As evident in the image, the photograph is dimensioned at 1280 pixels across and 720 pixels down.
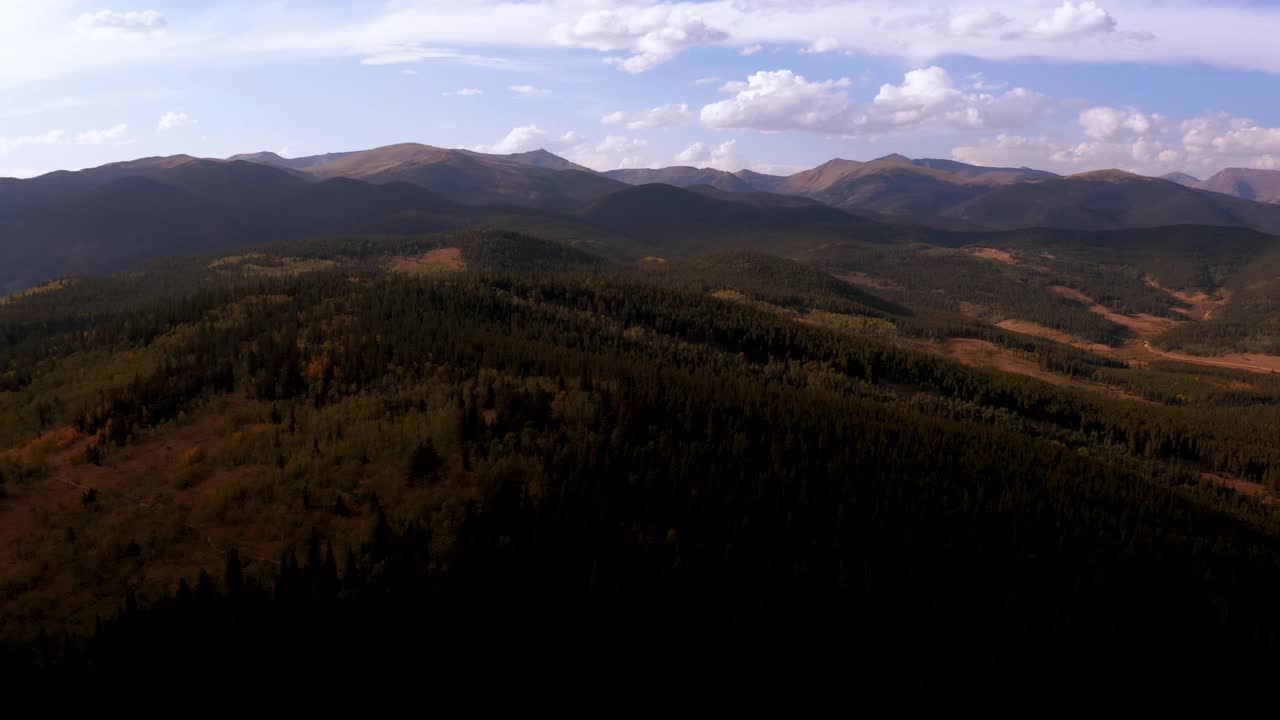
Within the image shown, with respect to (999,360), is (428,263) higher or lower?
higher

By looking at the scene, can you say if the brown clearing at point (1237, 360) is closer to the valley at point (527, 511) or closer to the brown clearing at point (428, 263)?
the valley at point (527, 511)

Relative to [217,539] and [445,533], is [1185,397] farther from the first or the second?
[217,539]

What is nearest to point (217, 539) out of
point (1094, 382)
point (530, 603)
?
point (530, 603)

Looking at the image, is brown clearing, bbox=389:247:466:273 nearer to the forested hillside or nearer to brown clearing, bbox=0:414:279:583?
the forested hillside

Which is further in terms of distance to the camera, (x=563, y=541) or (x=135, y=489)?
(x=135, y=489)

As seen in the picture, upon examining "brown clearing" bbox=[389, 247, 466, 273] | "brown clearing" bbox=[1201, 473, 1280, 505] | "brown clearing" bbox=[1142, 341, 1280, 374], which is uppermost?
"brown clearing" bbox=[389, 247, 466, 273]

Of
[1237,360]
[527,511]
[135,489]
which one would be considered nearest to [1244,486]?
[527,511]

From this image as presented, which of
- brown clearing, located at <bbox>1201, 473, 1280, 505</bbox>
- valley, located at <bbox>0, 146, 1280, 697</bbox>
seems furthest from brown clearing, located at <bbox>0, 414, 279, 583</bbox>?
brown clearing, located at <bbox>1201, 473, 1280, 505</bbox>

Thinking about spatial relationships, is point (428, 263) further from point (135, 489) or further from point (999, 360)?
point (135, 489)
